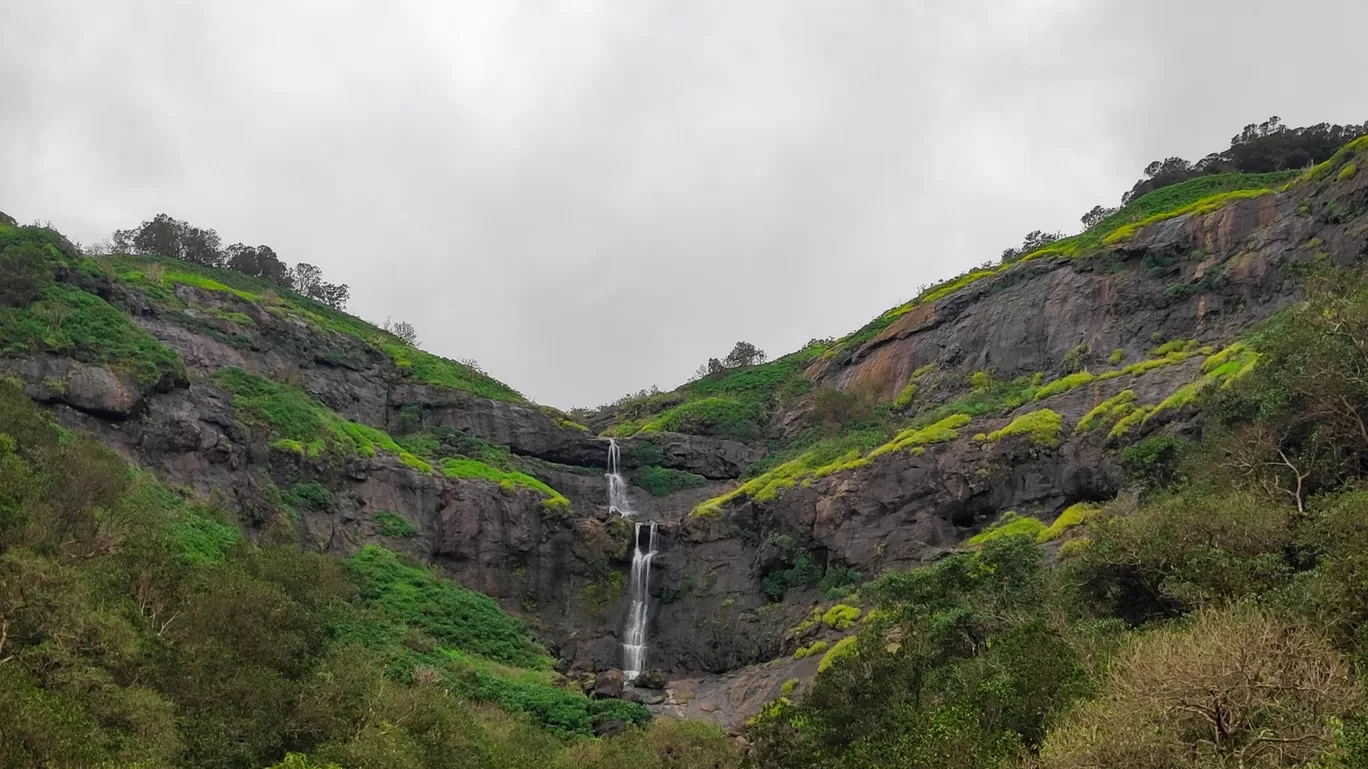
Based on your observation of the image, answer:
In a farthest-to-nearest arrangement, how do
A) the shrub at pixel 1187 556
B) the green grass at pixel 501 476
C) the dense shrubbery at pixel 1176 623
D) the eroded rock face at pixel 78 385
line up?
the green grass at pixel 501 476
the eroded rock face at pixel 78 385
the shrub at pixel 1187 556
the dense shrubbery at pixel 1176 623

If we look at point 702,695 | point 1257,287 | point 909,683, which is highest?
point 1257,287

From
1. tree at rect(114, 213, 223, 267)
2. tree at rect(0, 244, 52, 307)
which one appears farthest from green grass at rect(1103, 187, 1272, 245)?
tree at rect(114, 213, 223, 267)

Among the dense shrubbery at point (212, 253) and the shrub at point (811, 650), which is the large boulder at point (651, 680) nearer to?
the shrub at point (811, 650)

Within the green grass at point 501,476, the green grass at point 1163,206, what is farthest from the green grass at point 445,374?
the green grass at point 1163,206

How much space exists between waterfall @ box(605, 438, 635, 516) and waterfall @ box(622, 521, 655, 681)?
Result: 661 centimetres

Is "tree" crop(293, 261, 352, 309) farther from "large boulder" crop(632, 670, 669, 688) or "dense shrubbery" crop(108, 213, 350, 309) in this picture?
"large boulder" crop(632, 670, 669, 688)

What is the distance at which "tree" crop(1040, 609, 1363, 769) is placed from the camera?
13.3 m

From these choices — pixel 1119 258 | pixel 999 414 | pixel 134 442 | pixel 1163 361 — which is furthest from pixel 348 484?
pixel 1119 258

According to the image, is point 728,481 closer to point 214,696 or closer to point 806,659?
point 806,659

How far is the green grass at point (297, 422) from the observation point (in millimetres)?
50500

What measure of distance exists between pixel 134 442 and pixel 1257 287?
59345 millimetres

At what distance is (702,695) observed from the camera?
42.8 metres

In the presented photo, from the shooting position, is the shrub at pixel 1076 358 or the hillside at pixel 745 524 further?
the shrub at pixel 1076 358

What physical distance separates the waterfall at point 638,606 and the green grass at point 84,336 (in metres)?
28.9
